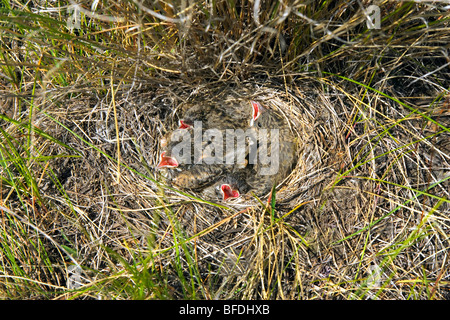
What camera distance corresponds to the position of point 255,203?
2322 millimetres

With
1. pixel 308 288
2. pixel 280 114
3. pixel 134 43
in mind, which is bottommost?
pixel 308 288

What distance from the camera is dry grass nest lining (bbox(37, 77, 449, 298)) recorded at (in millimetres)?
2199

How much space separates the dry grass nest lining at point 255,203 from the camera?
220cm

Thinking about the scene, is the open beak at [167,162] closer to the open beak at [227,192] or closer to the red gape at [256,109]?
the open beak at [227,192]

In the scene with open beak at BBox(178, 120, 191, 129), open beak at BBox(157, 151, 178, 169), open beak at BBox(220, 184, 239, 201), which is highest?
open beak at BBox(178, 120, 191, 129)

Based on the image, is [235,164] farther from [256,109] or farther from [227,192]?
[256,109]

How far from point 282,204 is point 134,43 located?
1458mm

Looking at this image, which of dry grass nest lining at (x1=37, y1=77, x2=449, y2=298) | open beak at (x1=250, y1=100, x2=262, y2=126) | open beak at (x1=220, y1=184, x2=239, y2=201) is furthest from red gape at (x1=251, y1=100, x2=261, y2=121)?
open beak at (x1=220, y1=184, x2=239, y2=201)

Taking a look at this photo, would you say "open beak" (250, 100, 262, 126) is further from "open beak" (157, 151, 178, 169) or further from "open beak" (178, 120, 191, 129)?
"open beak" (157, 151, 178, 169)

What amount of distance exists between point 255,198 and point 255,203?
4 centimetres

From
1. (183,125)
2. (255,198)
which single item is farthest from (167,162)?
(255,198)

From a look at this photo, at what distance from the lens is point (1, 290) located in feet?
7.06

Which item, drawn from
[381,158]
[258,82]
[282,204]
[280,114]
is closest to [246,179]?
[282,204]

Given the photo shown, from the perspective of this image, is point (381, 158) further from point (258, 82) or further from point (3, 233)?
point (3, 233)
